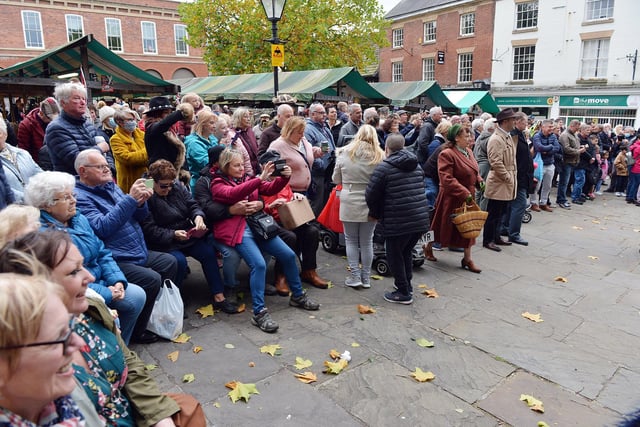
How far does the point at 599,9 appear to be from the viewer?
2278 centimetres


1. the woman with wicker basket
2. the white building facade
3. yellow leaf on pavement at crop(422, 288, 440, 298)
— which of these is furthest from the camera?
the white building facade

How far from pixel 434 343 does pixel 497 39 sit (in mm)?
27046

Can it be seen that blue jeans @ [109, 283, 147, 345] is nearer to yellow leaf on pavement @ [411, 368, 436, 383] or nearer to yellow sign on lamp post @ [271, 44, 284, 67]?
yellow leaf on pavement @ [411, 368, 436, 383]

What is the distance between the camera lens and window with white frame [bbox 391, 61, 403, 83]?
3256 centimetres

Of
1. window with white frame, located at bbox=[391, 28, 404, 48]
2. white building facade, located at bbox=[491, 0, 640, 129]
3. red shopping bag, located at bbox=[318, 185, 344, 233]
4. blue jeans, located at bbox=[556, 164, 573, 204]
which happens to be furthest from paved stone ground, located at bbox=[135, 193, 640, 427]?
window with white frame, located at bbox=[391, 28, 404, 48]

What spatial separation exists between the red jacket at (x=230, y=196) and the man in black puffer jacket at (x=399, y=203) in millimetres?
1267

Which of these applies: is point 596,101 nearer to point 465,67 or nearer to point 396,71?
point 465,67

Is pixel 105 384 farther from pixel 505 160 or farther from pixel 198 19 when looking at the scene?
pixel 198 19

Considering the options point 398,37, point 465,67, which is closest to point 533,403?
point 465,67

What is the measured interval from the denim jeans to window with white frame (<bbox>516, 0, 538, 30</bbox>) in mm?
25300

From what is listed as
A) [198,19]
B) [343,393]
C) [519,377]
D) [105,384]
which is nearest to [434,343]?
[519,377]

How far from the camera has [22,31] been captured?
1244 inches

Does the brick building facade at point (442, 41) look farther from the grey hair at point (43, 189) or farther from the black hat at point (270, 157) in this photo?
the grey hair at point (43, 189)

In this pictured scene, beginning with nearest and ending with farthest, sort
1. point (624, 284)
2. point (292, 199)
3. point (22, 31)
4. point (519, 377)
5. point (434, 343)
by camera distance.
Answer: point (519, 377)
point (434, 343)
point (292, 199)
point (624, 284)
point (22, 31)
